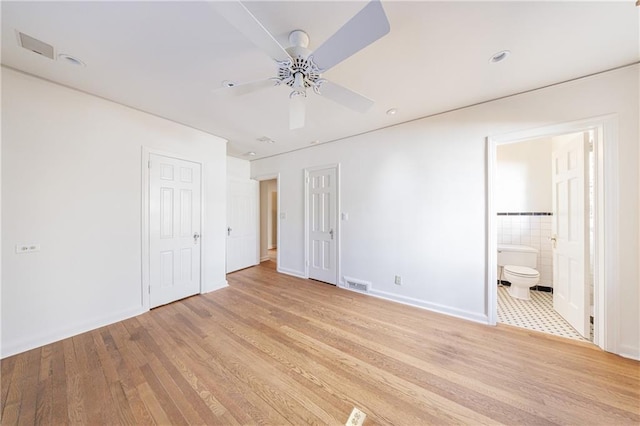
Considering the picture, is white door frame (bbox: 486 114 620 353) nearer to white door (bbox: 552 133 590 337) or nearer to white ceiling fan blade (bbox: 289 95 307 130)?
white door (bbox: 552 133 590 337)

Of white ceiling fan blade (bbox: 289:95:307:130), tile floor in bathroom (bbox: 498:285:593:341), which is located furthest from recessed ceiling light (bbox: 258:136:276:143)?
tile floor in bathroom (bbox: 498:285:593:341)

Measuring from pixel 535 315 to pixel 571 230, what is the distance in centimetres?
116

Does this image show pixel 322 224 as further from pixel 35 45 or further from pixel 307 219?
pixel 35 45

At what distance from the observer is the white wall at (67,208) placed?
1985mm

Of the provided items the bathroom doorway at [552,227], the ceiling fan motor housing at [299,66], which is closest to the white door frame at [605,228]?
the bathroom doorway at [552,227]

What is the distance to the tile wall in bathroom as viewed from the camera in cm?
356

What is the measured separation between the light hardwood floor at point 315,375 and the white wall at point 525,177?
8.36 feet

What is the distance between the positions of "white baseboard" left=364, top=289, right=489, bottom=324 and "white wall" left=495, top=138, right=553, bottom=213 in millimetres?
2508

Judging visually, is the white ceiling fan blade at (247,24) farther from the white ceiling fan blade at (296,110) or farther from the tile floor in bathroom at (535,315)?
the tile floor in bathroom at (535,315)

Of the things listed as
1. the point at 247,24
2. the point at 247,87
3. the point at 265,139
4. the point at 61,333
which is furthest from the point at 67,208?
the point at 247,24

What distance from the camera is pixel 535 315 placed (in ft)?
8.88

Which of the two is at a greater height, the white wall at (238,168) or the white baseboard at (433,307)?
the white wall at (238,168)

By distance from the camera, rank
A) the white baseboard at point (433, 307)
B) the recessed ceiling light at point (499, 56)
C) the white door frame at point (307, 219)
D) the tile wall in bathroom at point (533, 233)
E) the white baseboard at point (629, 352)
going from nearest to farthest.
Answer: the recessed ceiling light at point (499, 56) → the white baseboard at point (629, 352) → the white baseboard at point (433, 307) → the tile wall in bathroom at point (533, 233) → the white door frame at point (307, 219)

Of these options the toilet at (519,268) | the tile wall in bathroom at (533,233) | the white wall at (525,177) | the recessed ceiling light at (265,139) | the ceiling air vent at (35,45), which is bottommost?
the toilet at (519,268)
